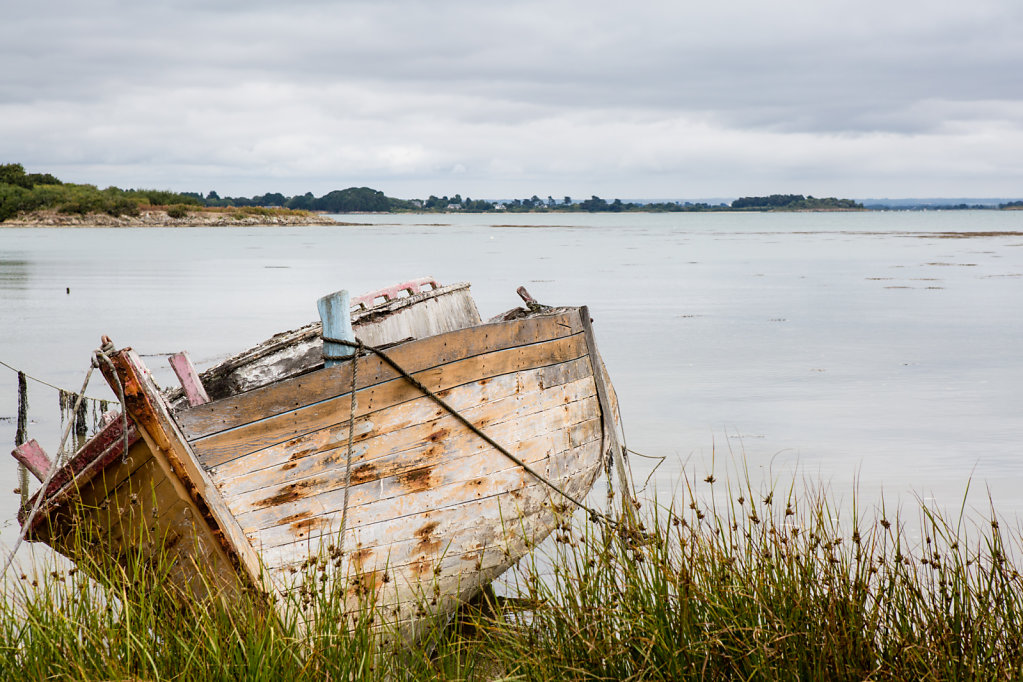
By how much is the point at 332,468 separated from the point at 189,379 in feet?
2.25

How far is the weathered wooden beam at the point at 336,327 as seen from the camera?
14.1 ft

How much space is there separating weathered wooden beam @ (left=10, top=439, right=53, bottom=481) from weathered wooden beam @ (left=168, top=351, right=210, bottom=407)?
105 cm

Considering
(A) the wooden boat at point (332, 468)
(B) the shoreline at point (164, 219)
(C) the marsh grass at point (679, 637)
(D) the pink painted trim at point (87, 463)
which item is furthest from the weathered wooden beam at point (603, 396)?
(B) the shoreline at point (164, 219)

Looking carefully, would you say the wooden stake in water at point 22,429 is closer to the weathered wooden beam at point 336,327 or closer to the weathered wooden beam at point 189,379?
the weathered wooden beam at point 189,379

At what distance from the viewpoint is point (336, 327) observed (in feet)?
14.2

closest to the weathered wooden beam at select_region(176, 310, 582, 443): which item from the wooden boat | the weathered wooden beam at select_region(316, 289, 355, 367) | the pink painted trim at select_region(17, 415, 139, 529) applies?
the wooden boat

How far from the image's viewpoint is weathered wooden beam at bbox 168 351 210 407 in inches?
157

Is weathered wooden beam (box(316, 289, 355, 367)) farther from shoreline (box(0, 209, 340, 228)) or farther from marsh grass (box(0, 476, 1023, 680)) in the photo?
shoreline (box(0, 209, 340, 228))

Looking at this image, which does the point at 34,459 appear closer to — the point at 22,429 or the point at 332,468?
the point at 332,468

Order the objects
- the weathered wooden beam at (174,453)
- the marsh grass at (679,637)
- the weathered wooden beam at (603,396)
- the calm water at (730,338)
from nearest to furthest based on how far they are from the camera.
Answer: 1. the marsh grass at (679,637)
2. the weathered wooden beam at (174,453)
3. the weathered wooden beam at (603,396)
4. the calm water at (730,338)

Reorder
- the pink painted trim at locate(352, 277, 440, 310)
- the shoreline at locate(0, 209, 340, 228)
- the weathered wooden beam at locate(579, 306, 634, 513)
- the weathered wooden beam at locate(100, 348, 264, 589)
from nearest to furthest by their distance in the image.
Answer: the weathered wooden beam at locate(100, 348, 264, 589) → the weathered wooden beam at locate(579, 306, 634, 513) → the pink painted trim at locate(352, 277, 440, 310) → the shoreline at locate(0, 209, 340, 228)

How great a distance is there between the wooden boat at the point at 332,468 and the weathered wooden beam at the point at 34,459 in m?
0.02

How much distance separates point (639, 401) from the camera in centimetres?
1002

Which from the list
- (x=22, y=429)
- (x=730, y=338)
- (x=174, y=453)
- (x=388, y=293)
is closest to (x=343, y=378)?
(x=174, y=453)
